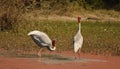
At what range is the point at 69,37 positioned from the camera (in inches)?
643

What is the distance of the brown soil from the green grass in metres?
1.11

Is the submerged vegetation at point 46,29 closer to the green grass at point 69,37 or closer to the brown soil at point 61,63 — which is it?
the green grass at point 69,37

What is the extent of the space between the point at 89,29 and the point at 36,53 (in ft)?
22.7

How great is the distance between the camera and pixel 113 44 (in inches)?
570

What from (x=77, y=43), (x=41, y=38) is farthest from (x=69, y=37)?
(x=77, y=43)

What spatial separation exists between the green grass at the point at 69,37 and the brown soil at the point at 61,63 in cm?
111

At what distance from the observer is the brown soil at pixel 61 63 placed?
34.9ft

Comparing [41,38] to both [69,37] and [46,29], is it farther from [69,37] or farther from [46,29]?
[46,29]

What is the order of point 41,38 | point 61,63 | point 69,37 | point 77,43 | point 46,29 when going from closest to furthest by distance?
point 61,63, point 77,43, point 41,38, point 69,37, point 46,29

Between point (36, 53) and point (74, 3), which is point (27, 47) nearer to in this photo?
point (36, 53)

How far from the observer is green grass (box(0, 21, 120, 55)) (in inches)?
528

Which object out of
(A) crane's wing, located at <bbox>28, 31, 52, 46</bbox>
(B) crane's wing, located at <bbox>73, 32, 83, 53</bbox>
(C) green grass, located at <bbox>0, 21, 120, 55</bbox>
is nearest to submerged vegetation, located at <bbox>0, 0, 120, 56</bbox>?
(C) green grass, located at <bbox>0, 21, 120, 55</bbox>

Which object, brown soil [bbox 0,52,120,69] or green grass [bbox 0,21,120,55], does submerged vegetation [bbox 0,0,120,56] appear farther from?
brown soil [bbox 0,52,120,69]

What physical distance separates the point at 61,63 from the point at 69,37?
527 centimetres
